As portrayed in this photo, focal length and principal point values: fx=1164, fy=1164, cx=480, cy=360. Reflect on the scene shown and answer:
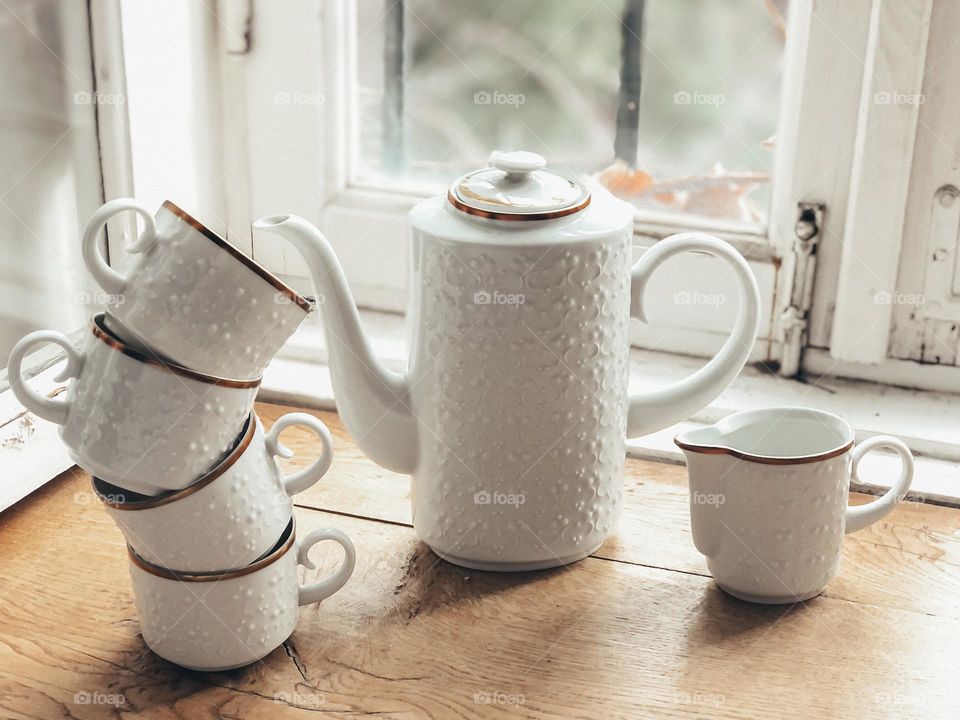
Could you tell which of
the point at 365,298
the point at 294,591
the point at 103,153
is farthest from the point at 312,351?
the point at 294,591

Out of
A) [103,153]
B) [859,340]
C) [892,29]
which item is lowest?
[859,340]

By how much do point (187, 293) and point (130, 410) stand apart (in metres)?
0.07

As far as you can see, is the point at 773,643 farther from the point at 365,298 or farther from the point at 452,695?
the point at 365,298

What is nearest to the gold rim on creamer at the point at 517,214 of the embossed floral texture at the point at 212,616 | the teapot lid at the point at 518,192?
the teapot lid at the point at 518,192

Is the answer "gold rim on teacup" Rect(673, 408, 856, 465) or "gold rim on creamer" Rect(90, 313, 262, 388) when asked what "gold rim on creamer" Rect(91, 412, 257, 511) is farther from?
"gold rim on teacup" Rect(673, 408, 856, 465)

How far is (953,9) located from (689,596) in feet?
1.61

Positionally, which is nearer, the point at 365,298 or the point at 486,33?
the point at 486,33

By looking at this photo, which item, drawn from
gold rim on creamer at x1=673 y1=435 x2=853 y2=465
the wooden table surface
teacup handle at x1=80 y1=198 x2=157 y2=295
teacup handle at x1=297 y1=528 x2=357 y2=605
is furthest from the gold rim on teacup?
teacup handle at x1=80 y1=198 x2=157 y2=295

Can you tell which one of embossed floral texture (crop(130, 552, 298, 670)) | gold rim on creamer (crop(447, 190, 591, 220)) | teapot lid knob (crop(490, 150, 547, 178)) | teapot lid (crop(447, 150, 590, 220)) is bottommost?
embossed floral texture (crop(130, 552, 298, 670))

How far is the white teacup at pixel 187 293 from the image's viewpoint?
63 cm

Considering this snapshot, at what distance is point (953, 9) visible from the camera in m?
0.89

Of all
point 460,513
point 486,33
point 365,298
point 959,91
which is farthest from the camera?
point 365,298

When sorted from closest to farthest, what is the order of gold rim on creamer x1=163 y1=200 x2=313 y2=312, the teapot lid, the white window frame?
gold rim on creamer x1=163 y1=200 x2=313 y2=312 → the teapot lid → the white window frame

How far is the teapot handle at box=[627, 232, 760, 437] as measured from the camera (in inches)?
30.6
